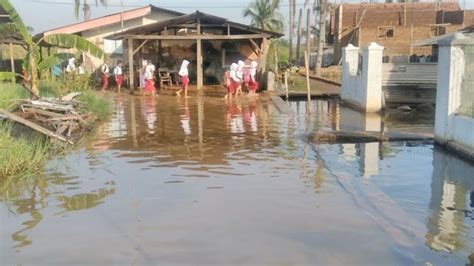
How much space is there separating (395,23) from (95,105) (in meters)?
31.5

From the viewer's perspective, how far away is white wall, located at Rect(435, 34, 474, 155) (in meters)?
10.0

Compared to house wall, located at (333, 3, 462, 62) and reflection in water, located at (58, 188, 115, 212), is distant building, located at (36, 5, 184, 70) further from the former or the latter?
reflection in water, located at (58, 188, 115, 212)

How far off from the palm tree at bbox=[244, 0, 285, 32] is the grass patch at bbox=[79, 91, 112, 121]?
134 ft

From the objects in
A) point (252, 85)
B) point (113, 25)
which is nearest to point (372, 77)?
point (252, 85)

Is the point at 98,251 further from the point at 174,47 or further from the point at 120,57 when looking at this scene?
the point at 120,57

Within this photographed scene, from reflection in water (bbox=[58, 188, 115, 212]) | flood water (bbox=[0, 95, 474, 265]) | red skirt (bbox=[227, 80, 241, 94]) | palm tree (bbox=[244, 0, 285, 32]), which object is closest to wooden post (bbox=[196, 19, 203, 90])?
red skirt (bbox=[227, 80, 241, 94])

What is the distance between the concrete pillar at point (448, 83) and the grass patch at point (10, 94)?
944cm

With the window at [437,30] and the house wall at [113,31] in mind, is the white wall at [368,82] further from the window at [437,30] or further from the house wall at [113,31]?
the window at [437,30]

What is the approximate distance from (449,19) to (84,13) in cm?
2917

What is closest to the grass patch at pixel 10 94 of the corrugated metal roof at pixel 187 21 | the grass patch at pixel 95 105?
the grass patch at pixel 95 105

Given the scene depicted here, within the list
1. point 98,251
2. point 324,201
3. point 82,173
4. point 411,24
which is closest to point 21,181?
point 82,173

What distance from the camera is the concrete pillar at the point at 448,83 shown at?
33.7 ft

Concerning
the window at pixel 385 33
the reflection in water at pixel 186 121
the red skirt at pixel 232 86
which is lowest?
the reflection in water at pixel 186 121

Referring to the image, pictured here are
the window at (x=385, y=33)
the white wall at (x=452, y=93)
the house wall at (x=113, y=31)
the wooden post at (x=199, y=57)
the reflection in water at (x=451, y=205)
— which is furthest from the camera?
the window at (x=385, y=33)
